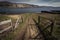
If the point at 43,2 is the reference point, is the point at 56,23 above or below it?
below

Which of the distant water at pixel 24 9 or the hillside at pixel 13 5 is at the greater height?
the hillside at pixel 13 5

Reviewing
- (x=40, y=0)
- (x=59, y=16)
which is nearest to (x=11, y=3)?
(x=40, y=0)

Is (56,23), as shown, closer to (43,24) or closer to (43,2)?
(43,24)

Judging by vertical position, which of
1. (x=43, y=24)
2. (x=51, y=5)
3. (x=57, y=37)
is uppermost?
(x=51, y=5)

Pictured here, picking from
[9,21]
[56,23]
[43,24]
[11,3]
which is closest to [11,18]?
[9,21]

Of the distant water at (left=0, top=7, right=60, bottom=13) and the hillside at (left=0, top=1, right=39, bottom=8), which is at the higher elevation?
the hillside at (left=0, top=1, right=39, bottom=8)

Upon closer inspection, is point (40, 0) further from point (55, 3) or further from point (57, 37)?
point (57, 37)

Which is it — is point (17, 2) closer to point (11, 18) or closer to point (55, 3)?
point (11, 18)

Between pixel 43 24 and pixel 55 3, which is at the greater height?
pixel 55 3
